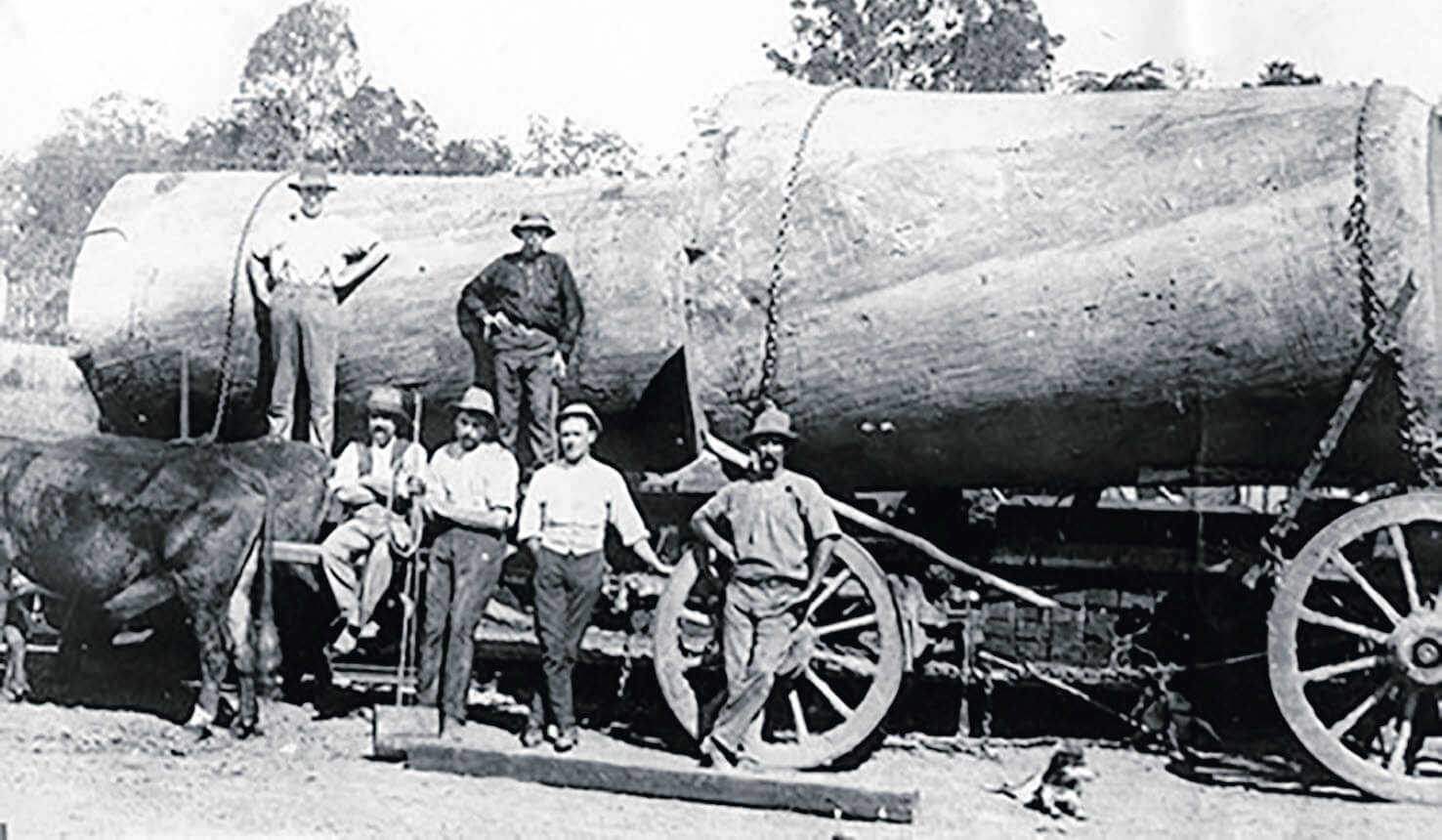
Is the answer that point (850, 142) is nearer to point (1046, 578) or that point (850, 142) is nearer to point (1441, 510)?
point (1046, 578)

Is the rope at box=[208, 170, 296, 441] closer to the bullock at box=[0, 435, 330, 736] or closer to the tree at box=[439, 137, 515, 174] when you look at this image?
the bullock at box=[0, 435, 330, 736]

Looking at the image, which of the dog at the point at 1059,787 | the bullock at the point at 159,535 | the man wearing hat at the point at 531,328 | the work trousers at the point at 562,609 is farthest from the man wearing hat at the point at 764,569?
the bullock at the point at 159,535

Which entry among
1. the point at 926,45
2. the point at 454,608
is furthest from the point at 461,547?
the point at 926,45

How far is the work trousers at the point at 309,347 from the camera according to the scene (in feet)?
32.1

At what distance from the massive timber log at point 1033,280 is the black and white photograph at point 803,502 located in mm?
22

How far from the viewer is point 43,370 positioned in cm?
1547

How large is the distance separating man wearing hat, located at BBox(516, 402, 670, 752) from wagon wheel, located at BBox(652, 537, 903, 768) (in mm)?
397

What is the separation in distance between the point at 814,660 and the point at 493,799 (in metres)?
1.79

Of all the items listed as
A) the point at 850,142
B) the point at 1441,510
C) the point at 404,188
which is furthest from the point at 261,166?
the point at 1441,510

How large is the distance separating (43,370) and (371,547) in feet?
25.2

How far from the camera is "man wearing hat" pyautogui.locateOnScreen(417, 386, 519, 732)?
8430mm

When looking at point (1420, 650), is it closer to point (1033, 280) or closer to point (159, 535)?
point (1033, 280)

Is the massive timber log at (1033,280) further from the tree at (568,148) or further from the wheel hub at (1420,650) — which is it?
the tree at (568,148)

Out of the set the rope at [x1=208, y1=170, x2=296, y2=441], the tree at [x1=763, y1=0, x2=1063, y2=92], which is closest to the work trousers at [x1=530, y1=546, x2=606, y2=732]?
the rope at [x1=208, y1=170, x2=296, y2=441]
